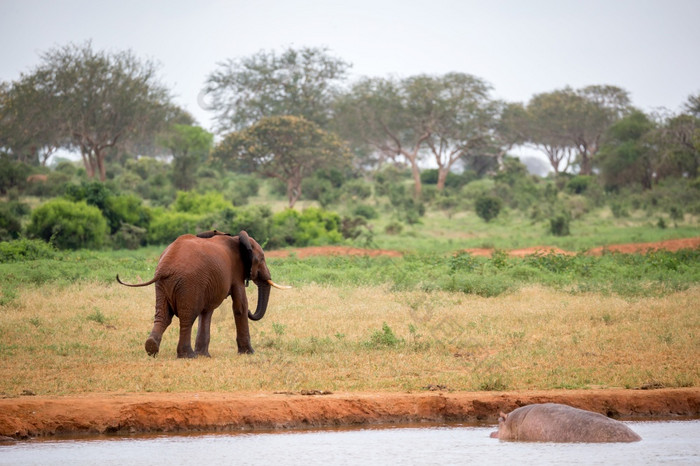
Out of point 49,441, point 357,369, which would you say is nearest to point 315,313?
point 357,369

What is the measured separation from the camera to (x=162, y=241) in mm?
26188

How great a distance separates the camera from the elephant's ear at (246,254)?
34.6 ft

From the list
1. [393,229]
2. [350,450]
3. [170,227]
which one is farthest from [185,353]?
[393,229]

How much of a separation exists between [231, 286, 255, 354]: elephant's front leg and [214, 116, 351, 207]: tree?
89.5 feet

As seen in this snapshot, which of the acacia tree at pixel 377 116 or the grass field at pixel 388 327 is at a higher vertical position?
the acacia tree at pixel 377 116

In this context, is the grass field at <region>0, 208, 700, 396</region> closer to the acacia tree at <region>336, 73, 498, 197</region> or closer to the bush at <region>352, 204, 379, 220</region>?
the bush at <region>352, 204, 379, 220</region>

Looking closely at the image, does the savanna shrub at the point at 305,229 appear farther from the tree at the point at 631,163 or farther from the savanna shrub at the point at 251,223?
the tree at the point at 631,163

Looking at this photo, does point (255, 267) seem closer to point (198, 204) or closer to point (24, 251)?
point (24, 251)

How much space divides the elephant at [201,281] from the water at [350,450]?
2.52m

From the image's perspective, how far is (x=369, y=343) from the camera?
10.7 metres

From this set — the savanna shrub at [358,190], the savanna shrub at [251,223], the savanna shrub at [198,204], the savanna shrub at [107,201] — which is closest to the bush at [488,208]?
the savanna shrub at [358,190]

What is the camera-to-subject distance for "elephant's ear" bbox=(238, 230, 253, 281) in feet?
34.6

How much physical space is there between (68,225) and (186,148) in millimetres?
24159

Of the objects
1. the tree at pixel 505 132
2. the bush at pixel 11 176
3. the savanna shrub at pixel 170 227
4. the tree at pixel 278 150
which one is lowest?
the savanna shrub at pixel 170 227
